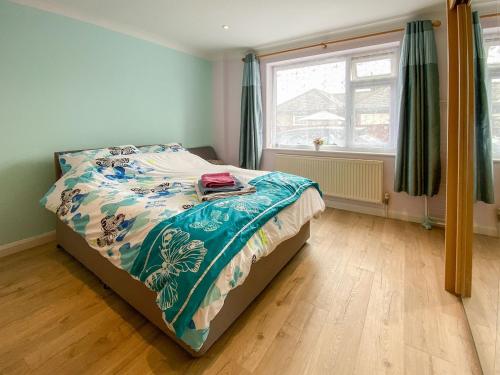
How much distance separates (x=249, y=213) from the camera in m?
1.55

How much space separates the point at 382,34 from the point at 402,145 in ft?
4.17

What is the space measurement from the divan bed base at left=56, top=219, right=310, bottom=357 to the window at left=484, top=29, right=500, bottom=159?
142 cm

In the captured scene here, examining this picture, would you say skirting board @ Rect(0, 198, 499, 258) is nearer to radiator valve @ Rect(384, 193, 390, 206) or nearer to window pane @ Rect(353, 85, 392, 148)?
radiator valve @ Rect(384, 193, 390, 206)

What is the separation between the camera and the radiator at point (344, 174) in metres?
3.20

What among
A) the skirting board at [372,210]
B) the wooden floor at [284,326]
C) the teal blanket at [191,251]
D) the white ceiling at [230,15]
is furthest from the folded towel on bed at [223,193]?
the skirting board at [372,210]

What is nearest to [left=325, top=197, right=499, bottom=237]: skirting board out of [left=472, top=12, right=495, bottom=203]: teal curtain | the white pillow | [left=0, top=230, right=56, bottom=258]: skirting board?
[left=472, top=12, right=495, bottom=203]: teal curtain

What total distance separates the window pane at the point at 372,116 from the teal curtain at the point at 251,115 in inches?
52.6

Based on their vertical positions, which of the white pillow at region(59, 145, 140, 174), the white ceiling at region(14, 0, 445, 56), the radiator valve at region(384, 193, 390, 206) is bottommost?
the radiator valve at region(384, 193, 390, 206)

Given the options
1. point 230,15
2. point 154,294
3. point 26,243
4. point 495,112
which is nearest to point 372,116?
point 495,112

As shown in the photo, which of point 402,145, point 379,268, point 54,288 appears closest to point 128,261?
point 54,288

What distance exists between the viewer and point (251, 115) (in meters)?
3.90

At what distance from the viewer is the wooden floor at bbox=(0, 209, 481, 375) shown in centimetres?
127

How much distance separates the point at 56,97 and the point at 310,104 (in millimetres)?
2988

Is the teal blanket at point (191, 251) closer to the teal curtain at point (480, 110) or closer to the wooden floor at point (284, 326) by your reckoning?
the wooden floor at point (284, 326)
